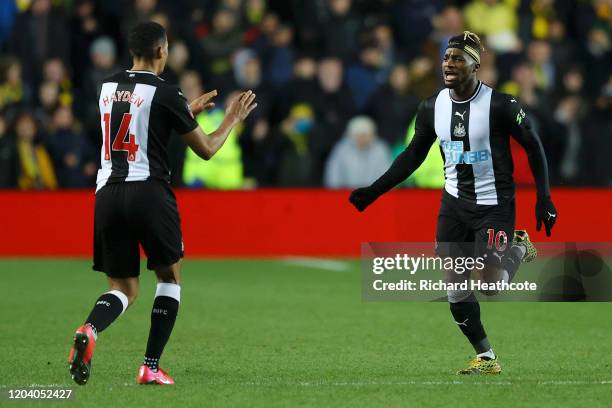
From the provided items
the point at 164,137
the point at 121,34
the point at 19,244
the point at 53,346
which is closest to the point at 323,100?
the point at 121,34

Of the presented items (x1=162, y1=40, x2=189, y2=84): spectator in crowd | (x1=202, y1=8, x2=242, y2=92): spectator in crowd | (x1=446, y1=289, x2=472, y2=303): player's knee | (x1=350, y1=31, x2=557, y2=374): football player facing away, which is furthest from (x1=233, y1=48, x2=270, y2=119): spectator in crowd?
(x1=446, y1=289, x2=472, y2=303): player's knee

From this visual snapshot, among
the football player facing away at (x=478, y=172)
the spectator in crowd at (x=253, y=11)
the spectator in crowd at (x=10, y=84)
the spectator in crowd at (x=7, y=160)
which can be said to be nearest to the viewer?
the football player facing away at (x=478, y=172)

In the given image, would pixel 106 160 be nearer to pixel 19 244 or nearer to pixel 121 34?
pixel 19 244

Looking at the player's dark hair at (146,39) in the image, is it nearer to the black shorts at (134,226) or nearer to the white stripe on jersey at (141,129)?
the white stripe on jersey at (141,129)

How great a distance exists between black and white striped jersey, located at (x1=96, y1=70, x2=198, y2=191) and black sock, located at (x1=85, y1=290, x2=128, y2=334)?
66 cm

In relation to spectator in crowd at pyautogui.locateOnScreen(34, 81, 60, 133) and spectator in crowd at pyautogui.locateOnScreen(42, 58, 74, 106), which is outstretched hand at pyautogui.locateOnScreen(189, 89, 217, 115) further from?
spectator in crowd at pyautogui.locateOnScreen(42, 58, 74, 106)

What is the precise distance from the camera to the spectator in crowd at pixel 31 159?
16688 mm

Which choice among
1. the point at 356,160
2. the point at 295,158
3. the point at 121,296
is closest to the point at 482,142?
the point at 121,296

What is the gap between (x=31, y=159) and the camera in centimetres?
1692

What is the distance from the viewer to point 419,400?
23.7ft

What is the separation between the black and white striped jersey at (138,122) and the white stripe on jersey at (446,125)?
1679 mm

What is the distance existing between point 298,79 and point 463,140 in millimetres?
9930

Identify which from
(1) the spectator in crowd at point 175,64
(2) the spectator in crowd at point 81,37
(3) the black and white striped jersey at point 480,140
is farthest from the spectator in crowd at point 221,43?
(3) the black and white striped jersey at point 480,140

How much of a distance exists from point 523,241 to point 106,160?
2.68m
